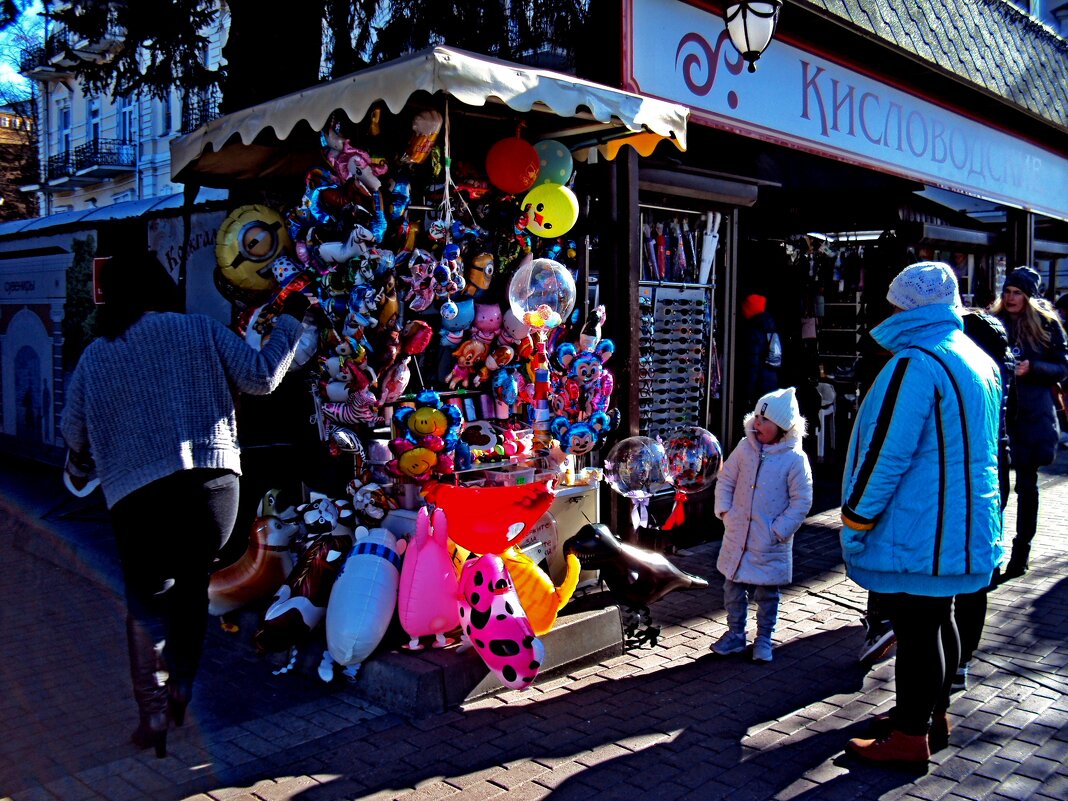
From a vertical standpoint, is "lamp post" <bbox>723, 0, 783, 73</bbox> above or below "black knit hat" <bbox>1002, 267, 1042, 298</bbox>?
above

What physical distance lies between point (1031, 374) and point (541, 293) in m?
3.34

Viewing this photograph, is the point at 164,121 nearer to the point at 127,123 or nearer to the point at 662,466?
the point at 127,123

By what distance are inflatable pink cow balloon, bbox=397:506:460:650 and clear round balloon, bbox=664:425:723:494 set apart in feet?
5.78

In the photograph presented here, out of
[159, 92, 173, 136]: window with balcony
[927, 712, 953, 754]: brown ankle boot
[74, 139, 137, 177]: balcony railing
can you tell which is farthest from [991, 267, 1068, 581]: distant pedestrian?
[74, 139, 137, 177]: balcony railing

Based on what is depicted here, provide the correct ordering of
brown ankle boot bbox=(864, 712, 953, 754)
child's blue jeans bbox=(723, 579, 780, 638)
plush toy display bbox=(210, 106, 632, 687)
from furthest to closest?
child's blue jeans bbox=(723, 579, 780, 638), plush toy display bbox=(210, 106, 632, 687), brown ankle boot bbox=(864, 712, 953, 754)

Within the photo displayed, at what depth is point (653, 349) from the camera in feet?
24.4

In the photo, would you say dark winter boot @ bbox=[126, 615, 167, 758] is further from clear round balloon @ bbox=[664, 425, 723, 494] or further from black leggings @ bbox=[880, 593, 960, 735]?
clear round balloon @ bbox=[664, 425, 723, 494]

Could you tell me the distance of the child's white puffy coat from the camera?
15.7 ft

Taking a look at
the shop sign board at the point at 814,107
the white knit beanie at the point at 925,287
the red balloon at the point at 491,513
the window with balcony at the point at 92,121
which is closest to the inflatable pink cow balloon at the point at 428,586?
the red balloon at the point at 491,513

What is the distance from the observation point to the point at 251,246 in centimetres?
545

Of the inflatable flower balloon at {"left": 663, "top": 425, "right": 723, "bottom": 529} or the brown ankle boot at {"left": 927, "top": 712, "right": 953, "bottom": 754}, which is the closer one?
the brown ankle boot at {"left": 927, "top": 712, "right": 953, "bottom": 754}

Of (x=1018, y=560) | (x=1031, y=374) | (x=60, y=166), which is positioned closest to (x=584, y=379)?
(x=1031, y=374)

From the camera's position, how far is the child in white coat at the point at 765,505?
15.7 ft

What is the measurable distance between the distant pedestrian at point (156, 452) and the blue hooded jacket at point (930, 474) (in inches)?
99.7
